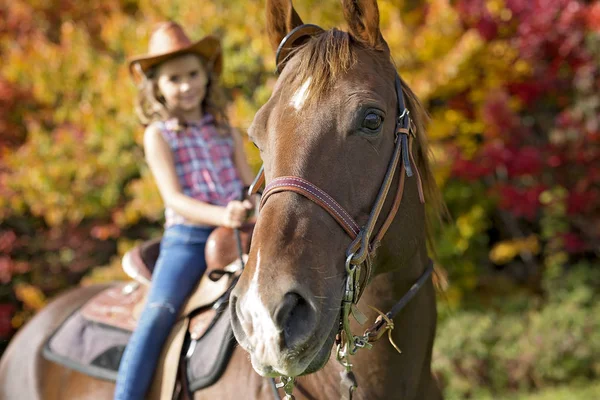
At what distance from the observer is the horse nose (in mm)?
1596

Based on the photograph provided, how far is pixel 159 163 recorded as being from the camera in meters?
2.99

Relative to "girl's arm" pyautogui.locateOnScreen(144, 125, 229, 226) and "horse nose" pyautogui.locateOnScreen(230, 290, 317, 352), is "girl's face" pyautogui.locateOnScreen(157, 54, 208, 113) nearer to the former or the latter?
"girl's arm" pyautogui.locateOnScreen(144, 125, 229, 226)

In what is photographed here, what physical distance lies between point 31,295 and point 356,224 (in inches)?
248

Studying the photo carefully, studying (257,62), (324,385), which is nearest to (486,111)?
(257,62)

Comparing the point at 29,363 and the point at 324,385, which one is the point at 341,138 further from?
the point at 29,363

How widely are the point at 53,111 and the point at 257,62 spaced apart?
309cm

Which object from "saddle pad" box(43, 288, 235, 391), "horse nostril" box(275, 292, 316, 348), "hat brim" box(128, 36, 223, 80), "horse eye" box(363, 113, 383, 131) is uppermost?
"hat brim" box(128, 36, 223, 80)

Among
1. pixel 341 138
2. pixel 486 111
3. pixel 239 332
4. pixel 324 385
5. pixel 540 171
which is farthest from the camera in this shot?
pixel 540 171

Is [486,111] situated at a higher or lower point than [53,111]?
lower

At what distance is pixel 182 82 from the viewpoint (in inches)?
128

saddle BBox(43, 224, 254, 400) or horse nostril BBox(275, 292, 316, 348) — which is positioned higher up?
horse nostril BBox(275, 292, 316, 348)

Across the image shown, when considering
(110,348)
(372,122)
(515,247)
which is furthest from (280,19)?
(515,247)

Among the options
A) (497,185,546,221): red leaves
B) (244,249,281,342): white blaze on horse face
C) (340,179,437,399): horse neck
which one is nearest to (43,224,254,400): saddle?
(340,179,437,399): horse neck

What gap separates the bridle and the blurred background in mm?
3425
